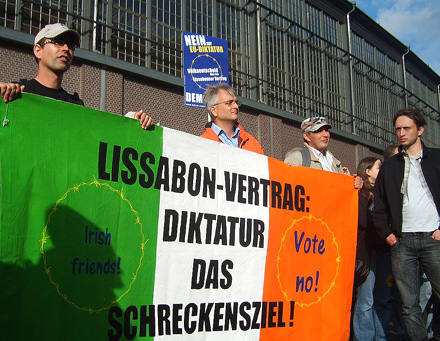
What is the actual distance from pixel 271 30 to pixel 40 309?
21571 millimetres

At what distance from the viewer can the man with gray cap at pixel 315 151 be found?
4625 mm

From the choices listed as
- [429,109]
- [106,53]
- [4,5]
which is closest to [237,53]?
[106,53]

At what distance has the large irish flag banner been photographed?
8.29 ft

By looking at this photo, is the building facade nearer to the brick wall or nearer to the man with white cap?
the brick wall

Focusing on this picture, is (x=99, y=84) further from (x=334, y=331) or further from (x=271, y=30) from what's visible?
(x=334, y=331)

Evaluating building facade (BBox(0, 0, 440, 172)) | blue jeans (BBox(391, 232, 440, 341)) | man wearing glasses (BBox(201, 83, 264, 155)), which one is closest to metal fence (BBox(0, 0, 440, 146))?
building facade (BBox(0, 0, 440, 172))

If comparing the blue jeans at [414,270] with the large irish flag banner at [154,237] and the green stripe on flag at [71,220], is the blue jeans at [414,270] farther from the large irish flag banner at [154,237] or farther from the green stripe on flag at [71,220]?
the green stripe on flag at [71,220]

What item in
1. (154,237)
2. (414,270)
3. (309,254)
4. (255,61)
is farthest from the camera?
(255,61)

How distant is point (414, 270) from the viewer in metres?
4.27

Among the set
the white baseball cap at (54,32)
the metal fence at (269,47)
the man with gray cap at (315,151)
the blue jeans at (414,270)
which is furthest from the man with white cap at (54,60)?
the metal fence at (269,47)

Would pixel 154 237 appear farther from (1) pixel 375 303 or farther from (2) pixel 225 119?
(1) pixel 375 303

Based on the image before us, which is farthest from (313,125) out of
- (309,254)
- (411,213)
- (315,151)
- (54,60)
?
(54,60)

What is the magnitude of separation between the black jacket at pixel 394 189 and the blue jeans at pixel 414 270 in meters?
0.15

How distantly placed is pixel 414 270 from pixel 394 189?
722 mm
